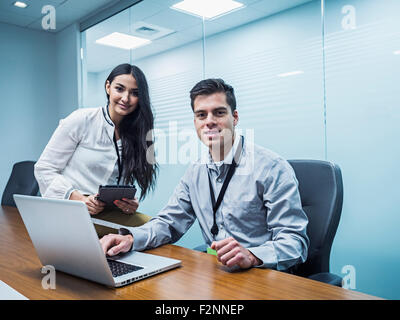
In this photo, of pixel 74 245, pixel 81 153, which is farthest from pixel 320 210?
pixel 81 153

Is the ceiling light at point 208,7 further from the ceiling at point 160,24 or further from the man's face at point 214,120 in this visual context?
Result: the man's face at point 214,120

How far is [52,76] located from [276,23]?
3.63 metres

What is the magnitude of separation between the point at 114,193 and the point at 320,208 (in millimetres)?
835

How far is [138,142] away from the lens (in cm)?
199

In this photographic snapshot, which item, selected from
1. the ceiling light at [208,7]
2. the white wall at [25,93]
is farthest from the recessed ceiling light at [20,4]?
the ceiling light at [208,7]

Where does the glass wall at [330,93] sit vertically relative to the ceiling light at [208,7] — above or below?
below

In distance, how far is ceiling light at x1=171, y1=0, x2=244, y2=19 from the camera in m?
3.03

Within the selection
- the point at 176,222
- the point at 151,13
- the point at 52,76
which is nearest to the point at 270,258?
the point at 176,222

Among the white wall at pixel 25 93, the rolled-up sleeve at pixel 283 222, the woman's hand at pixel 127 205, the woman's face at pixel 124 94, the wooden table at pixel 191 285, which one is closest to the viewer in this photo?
the wooden table at pixel 191 285

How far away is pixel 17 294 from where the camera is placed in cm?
85

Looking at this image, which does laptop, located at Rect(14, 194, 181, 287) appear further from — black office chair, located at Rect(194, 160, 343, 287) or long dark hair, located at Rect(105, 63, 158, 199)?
long dark hair, located at Rect(105, 63, 158, 199)

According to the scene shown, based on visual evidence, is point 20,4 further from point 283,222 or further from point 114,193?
point 283,222

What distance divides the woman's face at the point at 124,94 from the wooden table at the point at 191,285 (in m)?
0.97

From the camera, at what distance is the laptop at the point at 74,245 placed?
836 millimetres
